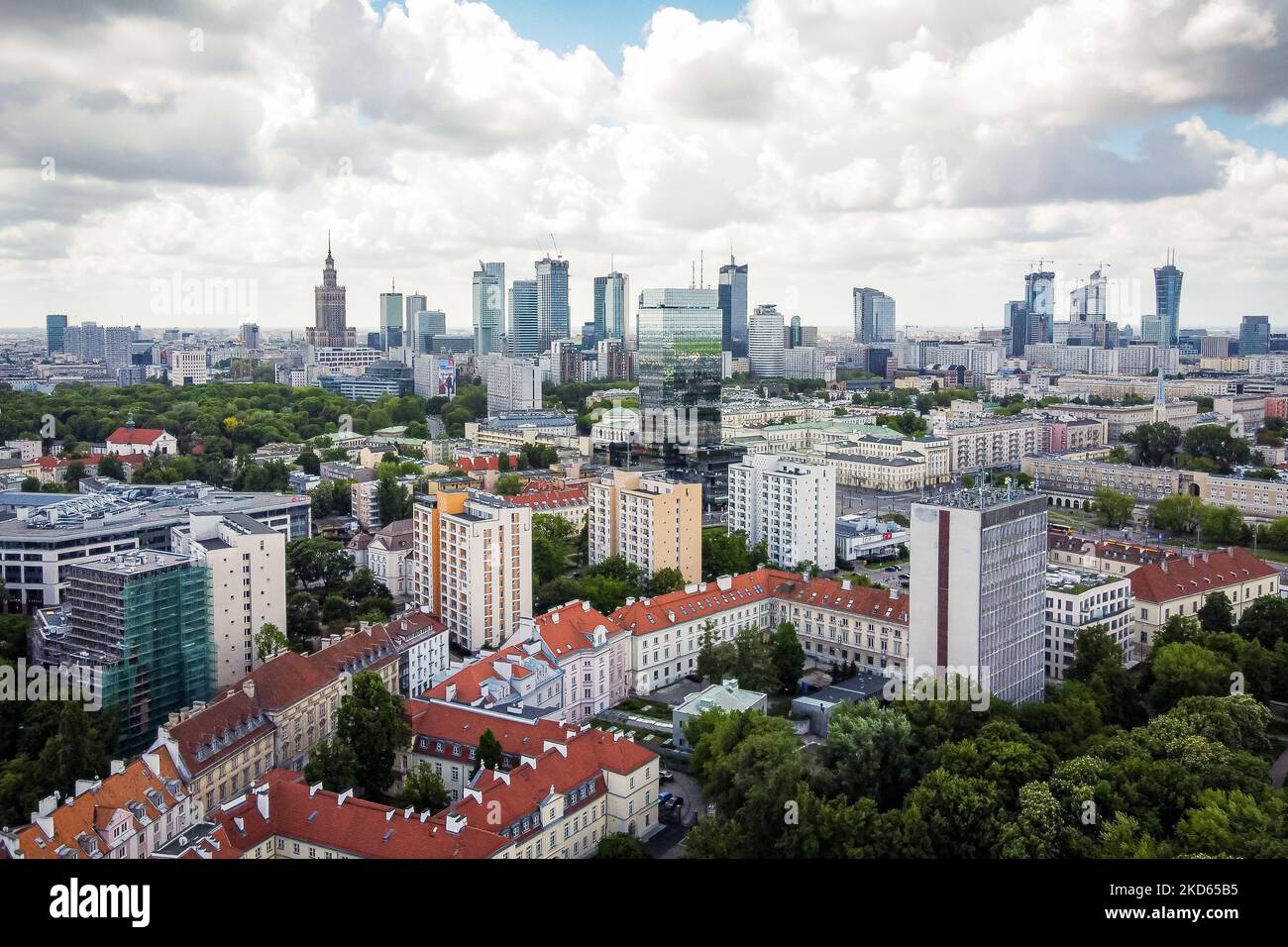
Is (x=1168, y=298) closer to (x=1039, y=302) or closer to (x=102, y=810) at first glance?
Answer: (x=1039, y=302)

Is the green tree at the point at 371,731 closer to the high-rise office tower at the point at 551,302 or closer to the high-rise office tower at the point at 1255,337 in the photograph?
the high-rise office tower at the point at 551,302

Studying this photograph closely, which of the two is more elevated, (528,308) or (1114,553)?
(528,308)

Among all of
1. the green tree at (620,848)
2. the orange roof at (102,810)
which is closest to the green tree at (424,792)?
the green tree at (620,848)

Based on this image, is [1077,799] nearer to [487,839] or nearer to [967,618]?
[967,618]
